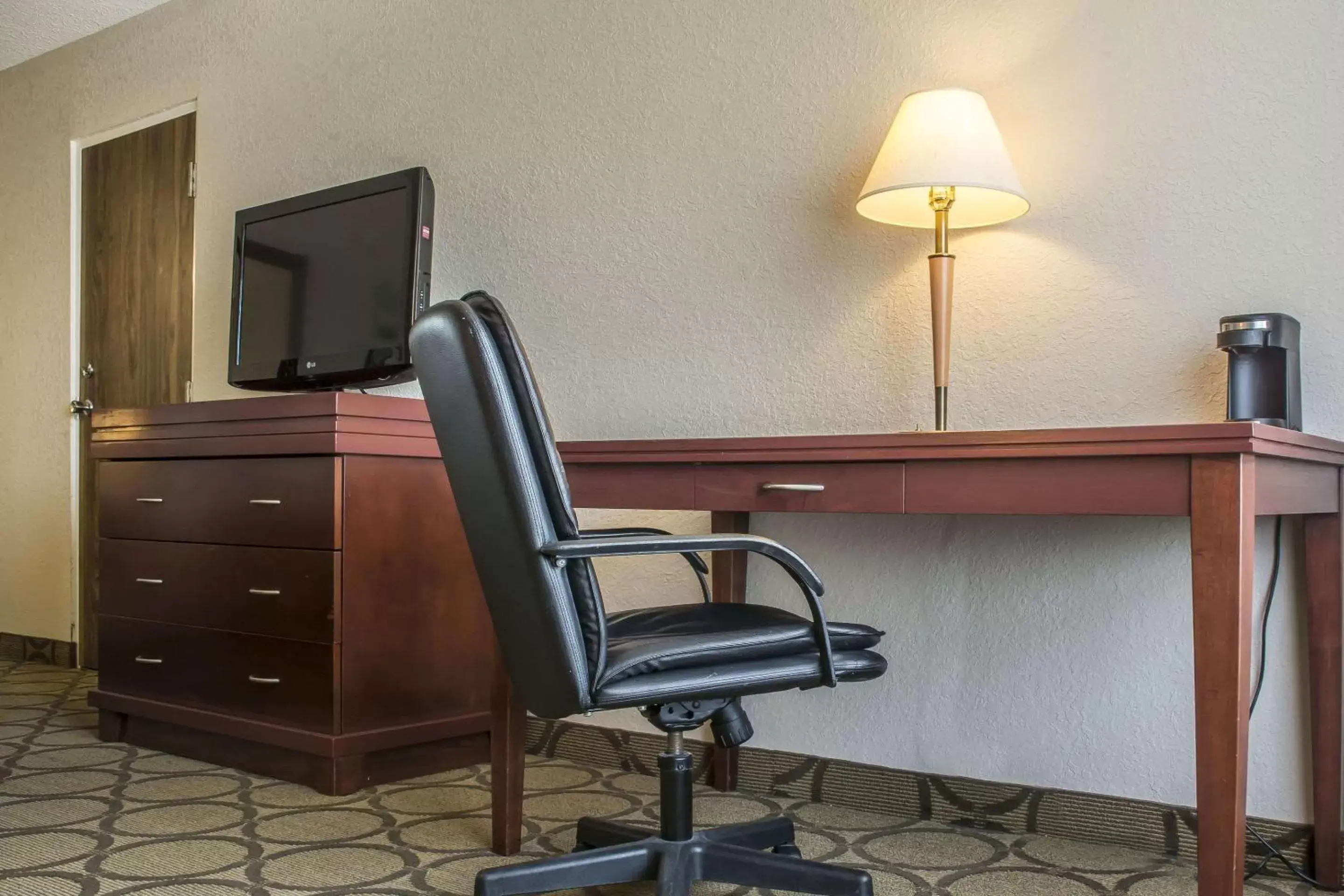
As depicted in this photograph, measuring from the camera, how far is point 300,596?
8.99ft

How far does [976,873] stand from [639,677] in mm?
833

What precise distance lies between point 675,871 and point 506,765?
536mm

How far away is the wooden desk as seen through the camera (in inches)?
62.5

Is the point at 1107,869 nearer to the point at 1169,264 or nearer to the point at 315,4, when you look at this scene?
the point at 1169,264

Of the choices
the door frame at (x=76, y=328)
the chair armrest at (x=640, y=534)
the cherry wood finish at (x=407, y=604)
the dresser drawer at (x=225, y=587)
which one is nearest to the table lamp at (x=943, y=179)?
the chair armrest at (x=640, y=534)

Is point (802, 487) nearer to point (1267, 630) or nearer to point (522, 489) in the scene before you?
point (522, 489)

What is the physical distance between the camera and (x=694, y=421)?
9.22 feet

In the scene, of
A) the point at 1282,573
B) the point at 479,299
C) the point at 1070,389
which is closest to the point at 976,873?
the point at 1282,573

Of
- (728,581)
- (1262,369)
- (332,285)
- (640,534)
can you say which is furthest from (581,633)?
(332,285)

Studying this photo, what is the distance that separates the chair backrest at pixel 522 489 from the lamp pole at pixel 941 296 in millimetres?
901

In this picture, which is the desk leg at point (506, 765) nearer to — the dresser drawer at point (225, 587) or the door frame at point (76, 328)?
the dresser drawer at point (225, 587)

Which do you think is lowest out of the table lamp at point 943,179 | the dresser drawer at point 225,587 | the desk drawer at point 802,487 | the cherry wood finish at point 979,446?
the dresser drawer at point 225,587

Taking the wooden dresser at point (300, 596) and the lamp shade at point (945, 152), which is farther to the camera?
the wooden dresser at point (300, 596)

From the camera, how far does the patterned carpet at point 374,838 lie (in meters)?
2.00
